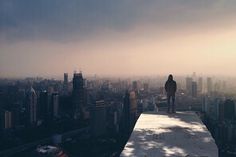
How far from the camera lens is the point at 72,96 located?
1601 inches

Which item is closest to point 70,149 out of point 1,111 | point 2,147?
point 2,147

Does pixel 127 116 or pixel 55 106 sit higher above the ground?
pixel 55 106

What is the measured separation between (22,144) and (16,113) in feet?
24.6

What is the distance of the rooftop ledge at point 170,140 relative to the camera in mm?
3650

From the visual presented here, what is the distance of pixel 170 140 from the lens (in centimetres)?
418

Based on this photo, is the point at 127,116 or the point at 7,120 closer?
the point at 7,120

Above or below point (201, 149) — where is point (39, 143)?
A: below

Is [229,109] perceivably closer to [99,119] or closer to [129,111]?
[129,111]

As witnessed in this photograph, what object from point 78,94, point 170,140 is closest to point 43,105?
point 78,94

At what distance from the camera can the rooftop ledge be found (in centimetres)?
365

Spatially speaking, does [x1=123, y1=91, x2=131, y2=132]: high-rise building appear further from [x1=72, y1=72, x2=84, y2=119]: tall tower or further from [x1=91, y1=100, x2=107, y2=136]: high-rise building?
[x1=72, y1=72, x2=84, y2=119]: tall tower

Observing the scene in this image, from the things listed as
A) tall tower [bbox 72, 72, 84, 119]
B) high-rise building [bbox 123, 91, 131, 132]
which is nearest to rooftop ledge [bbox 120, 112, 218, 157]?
high-rise building [bbox 123, 91, 131, 132]

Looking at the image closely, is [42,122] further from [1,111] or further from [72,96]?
[72,96]

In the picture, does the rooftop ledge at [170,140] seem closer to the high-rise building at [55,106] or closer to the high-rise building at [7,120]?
the high-rise building at [7,120]
